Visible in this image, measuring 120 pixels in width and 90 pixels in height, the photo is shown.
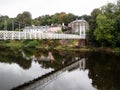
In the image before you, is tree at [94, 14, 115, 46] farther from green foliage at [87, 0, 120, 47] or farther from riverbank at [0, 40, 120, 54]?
riverbank at [0, 40, 120, 54]

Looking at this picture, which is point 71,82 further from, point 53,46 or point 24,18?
point 24,18

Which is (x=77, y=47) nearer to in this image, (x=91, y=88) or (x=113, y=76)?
(x=113, y=76)

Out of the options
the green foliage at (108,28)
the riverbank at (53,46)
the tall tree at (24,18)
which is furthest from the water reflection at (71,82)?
the tall tree at (24,18)

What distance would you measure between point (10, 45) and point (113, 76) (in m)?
48.7

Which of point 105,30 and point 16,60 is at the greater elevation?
point 105,30

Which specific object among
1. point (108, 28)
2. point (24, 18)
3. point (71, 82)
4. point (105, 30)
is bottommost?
point (71, 82)

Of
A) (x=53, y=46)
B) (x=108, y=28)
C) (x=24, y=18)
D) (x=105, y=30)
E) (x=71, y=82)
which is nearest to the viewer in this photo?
(x=71, y=82)

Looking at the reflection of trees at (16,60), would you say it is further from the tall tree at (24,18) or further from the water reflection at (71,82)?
the tall tree at (24,18)

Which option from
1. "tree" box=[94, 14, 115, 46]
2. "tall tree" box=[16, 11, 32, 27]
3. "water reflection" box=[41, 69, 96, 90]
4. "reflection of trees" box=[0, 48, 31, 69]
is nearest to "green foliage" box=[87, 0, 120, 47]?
"tree" box=[94, 14, 115, 46]

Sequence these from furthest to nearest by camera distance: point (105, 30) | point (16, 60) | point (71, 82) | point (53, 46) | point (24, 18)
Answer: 1. point (24, 18)
2. point (53, 46)
3. point (105, 30)
4. point (16, 60)
5. point (71, 82)

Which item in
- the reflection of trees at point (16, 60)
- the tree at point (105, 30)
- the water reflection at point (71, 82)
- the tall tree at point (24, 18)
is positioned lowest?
the water reflection at point (71, 82)

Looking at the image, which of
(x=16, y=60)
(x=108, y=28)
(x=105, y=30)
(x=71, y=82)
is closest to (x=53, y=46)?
(x=105, y=30)

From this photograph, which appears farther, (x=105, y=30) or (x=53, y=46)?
(x=53, y=46)

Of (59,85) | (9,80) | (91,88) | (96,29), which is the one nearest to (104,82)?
(91,88)
